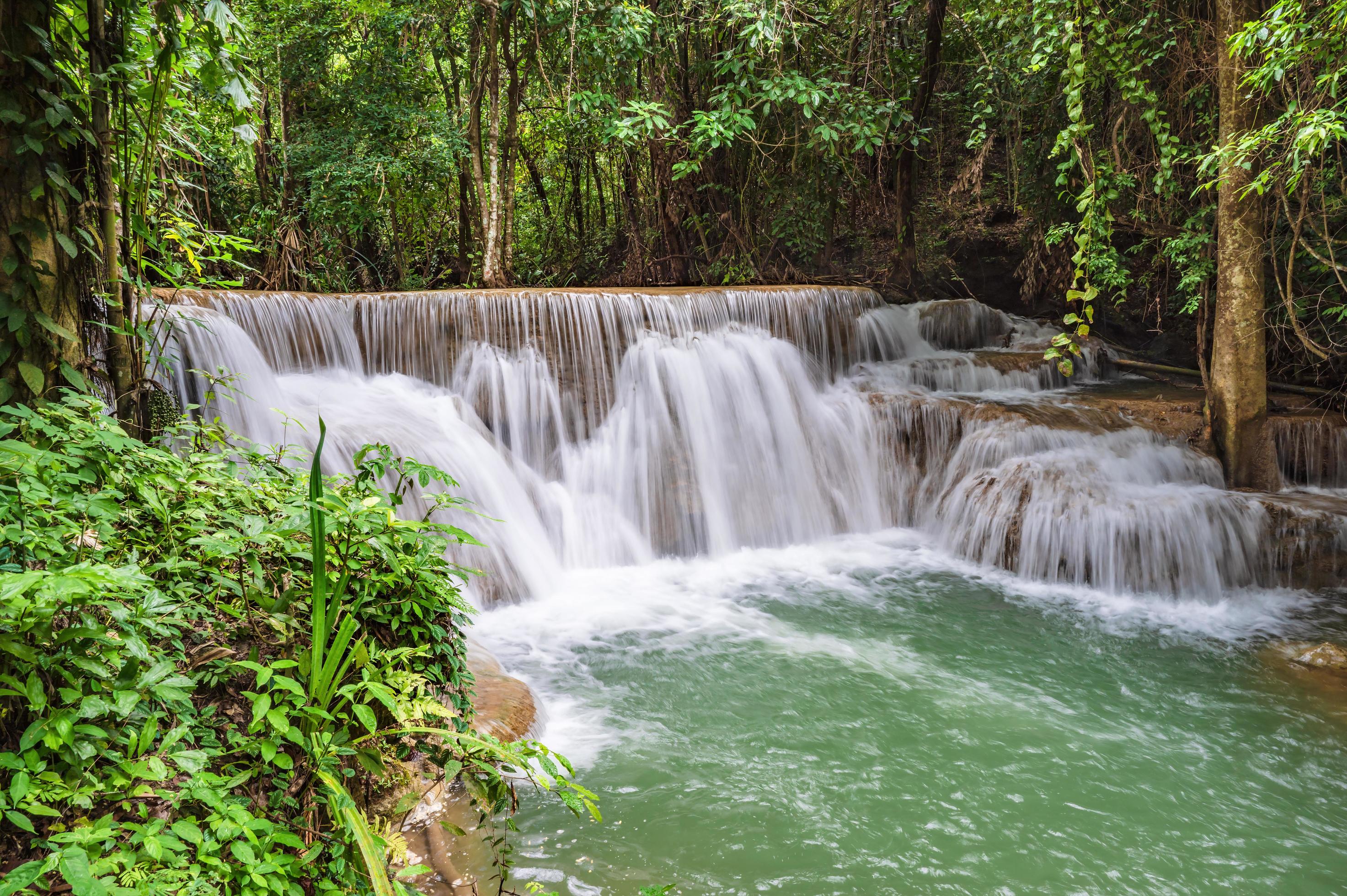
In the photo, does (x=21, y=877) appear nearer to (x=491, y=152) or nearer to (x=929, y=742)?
(x=929, y=742)

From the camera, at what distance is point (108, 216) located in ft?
9.96

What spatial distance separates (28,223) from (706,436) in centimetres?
583

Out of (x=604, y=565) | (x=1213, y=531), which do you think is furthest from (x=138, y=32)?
(x=1213, y=531)

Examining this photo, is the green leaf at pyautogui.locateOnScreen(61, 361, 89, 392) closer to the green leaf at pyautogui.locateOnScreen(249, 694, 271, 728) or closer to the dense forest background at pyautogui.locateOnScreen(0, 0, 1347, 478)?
the dense forest background at pyautogui.locateOnScreen(0, 0, 1347, 478)

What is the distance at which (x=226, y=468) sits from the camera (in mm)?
2816

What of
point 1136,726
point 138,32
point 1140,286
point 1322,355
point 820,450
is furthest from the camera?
point 1140,286

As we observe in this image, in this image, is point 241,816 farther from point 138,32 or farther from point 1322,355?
point 1322,355

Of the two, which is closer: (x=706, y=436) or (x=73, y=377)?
(x=73, y=377)

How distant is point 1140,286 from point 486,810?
10.9 metres

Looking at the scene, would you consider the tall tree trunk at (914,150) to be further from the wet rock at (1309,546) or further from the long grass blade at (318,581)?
the long grass blade at (318,581)

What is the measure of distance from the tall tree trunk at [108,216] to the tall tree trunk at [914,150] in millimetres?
8776

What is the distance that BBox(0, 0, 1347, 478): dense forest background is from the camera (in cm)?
302

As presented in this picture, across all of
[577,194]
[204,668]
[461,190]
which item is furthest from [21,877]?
[577,194]

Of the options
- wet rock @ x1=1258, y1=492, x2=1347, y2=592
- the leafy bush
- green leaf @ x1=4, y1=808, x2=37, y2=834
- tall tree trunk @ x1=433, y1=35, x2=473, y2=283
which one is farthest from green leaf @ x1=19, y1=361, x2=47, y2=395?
tall tree trunk @ x1=433, y1=35, x2=473, y2=283
